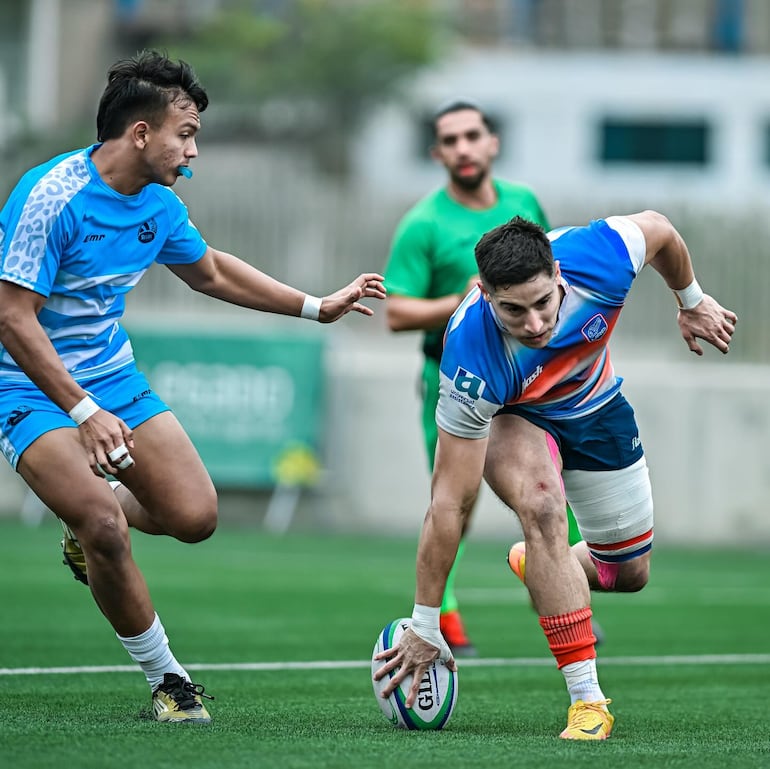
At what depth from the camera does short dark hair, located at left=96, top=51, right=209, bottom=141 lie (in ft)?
18.3

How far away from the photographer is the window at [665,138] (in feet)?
108

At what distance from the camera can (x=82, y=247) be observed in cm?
556

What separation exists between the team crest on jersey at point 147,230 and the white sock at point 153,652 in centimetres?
136

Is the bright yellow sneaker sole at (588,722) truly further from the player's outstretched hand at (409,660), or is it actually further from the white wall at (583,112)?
the white wall at (583,112)

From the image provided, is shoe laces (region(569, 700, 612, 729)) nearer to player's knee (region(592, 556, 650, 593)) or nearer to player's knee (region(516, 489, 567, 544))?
player's knee (region(516, 489, 567, 544))

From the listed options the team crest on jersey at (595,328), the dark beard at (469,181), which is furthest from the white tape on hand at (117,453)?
the dark beard at (469,181)

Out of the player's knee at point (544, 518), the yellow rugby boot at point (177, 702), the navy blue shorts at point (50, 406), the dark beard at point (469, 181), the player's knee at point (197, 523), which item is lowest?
the yellow rugby boot at point (177, 702)

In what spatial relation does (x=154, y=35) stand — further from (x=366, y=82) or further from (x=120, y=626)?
(x=120, y=626)

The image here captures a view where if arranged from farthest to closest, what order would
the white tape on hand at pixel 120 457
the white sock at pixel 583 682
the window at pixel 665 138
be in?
the window at pixel 665 138, the white sock at pixel 583 682, the white tape on hand at pixel 120 457

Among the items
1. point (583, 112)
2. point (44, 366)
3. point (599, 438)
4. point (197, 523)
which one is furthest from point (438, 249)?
point (583, 112)

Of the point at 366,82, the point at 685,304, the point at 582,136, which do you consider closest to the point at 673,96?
the point at 582,136

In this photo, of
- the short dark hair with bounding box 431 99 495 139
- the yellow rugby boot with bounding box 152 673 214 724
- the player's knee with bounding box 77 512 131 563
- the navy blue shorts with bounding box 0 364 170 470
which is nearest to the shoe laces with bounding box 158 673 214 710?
the yellow rugby boot with bounding box 152 673 214 724

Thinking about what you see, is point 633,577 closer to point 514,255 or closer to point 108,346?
point 514,255

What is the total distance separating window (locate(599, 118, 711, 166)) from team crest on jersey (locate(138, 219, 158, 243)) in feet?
91.4
